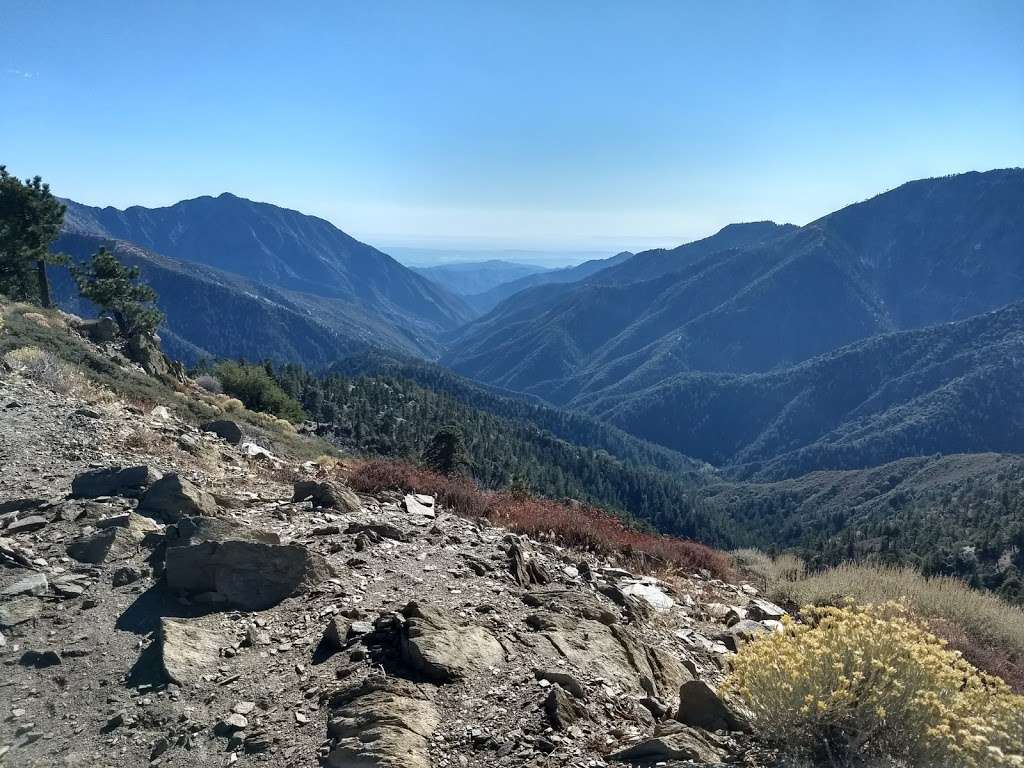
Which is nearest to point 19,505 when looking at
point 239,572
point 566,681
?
point 239,572

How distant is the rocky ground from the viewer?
4105 millimetres

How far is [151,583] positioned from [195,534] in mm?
576

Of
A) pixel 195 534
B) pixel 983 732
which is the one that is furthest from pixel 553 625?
pixel 195 534

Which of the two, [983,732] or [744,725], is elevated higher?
[983,732]

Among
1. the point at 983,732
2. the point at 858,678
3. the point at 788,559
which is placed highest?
the point at 858,678

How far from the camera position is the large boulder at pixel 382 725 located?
3.73 metres

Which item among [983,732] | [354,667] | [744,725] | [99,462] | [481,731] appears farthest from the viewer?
[99,462]

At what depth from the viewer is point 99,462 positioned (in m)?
8.92

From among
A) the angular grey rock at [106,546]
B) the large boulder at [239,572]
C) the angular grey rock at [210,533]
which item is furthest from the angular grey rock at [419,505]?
the angular grey rock at [106,546]

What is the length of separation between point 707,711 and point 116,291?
40.3 meters

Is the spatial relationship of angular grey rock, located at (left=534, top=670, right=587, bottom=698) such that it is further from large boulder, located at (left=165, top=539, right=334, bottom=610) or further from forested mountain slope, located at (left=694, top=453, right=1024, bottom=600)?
forested mountain slope, located at (left=694, top=453, right=1024, bottom=600)

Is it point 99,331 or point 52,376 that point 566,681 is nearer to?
point 52,376

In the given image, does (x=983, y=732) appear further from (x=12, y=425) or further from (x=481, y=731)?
(x=12, y=425)

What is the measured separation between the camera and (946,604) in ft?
30.8
